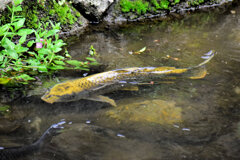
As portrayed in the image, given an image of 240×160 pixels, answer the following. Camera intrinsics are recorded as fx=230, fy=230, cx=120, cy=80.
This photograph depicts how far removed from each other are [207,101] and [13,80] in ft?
9.24

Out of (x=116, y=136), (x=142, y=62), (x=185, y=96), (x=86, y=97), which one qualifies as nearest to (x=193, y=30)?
(x=142, y=62)

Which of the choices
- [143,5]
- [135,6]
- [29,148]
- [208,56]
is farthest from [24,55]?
[143,5]

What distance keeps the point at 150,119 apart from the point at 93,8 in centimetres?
440

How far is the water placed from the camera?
2273 mm

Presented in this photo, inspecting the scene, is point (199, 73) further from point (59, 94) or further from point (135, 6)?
point (135, 6)

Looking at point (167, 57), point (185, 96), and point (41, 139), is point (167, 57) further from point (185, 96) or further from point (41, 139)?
point (41, 139)

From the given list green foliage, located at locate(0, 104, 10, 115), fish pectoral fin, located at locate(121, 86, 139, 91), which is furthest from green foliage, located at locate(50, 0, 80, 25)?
green foliage, located at locate(0, 104, 10, 115)

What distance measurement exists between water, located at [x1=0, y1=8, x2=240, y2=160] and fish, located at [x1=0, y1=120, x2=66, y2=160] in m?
0.06

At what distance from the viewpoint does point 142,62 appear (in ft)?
13.9

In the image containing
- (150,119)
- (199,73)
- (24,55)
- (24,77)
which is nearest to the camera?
(150,119)

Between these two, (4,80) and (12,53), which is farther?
(4,80)

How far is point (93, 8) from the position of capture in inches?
248

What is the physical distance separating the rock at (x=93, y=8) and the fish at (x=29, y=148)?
4.41 meters

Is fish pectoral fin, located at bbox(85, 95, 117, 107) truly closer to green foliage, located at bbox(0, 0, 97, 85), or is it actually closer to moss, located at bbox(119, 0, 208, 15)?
green foliage, located at bbox(0, 0, 97, 85)
